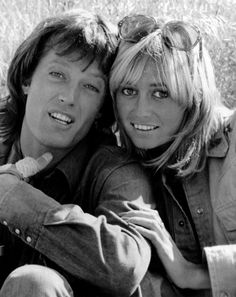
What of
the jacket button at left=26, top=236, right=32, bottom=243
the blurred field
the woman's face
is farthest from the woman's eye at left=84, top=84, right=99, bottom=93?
the blurred field

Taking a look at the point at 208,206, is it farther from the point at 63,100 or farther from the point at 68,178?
the point at 63,100

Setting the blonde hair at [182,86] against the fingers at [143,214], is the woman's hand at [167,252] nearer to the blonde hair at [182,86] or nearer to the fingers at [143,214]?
the fingers at [143,214]

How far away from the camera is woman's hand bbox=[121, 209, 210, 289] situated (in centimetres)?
240

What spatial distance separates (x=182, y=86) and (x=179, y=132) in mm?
217

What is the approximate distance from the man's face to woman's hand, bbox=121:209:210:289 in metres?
0.50

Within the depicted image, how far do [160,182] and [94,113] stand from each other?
1.40 feet

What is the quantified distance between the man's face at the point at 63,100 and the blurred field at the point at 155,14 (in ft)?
4.86

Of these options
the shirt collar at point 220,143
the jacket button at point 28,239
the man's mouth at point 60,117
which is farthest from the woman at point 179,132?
the jacket button at point 28,239

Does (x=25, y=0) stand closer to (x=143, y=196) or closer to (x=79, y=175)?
(x=79, y=175)

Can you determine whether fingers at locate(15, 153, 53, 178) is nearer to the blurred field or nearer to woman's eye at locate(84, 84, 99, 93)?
woman's eye at locate(84, 84, 99, 93)

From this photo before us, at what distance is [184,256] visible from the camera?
8.74 ft

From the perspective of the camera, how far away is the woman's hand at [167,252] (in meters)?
2.40

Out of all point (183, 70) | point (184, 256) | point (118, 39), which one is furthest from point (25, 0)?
point (184, 256)

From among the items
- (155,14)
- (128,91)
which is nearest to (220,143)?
(128,91)
